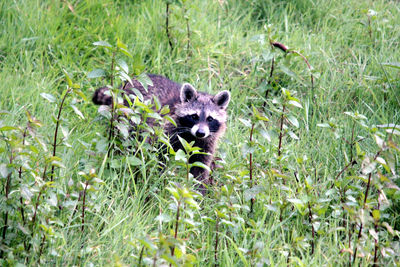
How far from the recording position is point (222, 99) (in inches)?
204

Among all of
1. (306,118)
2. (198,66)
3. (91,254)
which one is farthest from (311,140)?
(91,254)

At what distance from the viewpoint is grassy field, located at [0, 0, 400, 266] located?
3.20m

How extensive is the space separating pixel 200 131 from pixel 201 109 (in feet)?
1.26

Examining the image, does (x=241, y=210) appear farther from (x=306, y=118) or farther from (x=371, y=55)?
(x=371, y=55)

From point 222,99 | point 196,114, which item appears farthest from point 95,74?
point 222,99

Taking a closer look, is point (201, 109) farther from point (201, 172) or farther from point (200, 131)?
point (201, 172)

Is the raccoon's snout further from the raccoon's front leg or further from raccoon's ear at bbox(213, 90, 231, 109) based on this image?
raccoon's ear at bbox(213, 90, 231, 109)

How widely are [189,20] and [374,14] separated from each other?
2.18 meters

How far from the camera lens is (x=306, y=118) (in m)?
5.05

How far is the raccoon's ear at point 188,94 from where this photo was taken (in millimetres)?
5109

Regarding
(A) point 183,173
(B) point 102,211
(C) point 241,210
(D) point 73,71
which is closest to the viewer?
(B) point 102,211

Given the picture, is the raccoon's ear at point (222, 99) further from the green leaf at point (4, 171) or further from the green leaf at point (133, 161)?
the green leaf at point (4, 171)

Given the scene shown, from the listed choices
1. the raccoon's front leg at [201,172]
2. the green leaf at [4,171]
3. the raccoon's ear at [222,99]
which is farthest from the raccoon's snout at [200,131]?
the green leaf at [4,171]

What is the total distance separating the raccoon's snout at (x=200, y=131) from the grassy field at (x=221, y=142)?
1.07 ft
